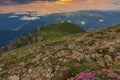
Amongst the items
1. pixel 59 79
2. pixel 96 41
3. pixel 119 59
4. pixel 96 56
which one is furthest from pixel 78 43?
pixel 59 79

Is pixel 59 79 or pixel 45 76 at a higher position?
pixel 59 79

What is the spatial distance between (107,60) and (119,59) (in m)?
1.00

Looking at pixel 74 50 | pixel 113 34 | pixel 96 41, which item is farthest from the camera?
pixel 113 34

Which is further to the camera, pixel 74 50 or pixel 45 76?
pixel 74 50

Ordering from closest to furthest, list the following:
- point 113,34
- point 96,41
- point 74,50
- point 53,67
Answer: point 53,67
point 74,50
point 96,41
point 113,34

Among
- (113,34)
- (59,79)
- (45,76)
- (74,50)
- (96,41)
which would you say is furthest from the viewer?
(113,34)

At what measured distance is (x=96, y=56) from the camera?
2458 cm

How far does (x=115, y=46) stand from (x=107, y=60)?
3.78 m

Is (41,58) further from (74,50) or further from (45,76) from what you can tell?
(45,76)

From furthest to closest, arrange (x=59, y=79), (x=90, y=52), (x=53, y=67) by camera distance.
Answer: (x=90, y=52)
(x=53, y=67)
(x=59, y=79)

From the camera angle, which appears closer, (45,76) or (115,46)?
(45,76)

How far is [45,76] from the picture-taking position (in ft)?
75.1

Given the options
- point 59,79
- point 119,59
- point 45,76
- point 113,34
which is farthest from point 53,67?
point 113,34

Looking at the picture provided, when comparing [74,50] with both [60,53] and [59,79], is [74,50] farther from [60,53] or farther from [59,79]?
[59,79]
